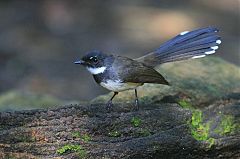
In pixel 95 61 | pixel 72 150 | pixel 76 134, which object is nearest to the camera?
pixel 72 150

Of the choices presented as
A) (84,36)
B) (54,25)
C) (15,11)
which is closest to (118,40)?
(84,36)

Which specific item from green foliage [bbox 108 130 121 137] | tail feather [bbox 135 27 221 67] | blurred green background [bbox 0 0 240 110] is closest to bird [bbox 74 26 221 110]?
tail feather [bbox 135 27 221 67]

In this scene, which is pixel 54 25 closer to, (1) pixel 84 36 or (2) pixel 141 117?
(1) pixel 84 36

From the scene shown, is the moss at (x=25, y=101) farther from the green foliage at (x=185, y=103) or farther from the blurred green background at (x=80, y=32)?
the blurred green background at (x=80, y=32)

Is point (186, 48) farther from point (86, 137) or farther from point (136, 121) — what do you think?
point (86, 137)

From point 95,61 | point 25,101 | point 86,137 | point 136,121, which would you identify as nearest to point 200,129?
point 136,121

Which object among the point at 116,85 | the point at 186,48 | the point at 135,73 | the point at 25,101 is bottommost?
the point at 116,85

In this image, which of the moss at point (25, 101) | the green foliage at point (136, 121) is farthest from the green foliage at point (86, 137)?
the moss at point (25, 101)
